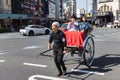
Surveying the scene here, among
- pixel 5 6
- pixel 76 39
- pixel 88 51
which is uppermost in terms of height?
pixel 5 6

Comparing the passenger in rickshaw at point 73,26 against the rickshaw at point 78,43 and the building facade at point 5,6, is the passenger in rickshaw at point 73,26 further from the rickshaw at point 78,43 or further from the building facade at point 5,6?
the building facade at point 5,6

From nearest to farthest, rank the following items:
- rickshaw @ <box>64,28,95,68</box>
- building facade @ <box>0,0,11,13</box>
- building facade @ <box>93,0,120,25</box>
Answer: rickshaw @ <box>64,28,95,68</box>
building facade @ <box>0,0,11,13</box>
building facade @ <box>93,0,120,25</box>

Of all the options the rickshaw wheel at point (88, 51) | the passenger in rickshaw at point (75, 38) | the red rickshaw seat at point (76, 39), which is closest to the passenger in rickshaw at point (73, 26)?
the passenger in rickshaw at point (75, 38)

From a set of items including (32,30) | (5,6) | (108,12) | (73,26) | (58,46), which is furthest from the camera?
(108,12)

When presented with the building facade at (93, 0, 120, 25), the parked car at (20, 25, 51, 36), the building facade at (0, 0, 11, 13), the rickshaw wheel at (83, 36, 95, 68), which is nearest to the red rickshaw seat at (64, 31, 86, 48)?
the rickshaw wheel at (83, 36, 95, 68)

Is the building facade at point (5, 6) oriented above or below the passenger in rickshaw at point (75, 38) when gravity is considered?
above

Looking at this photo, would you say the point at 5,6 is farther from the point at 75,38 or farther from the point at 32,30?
the point at 75,38

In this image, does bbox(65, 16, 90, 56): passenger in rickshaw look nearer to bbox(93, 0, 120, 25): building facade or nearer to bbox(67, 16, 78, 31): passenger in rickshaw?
bbox(67, 16, 78, 31): passenger in rickshaw

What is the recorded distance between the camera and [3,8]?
66.4 meters

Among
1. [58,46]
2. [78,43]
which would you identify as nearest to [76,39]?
[78,43]

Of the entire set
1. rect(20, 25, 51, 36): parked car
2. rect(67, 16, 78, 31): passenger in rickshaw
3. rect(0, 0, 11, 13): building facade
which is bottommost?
rect(20, 25, 51, 36): parked car

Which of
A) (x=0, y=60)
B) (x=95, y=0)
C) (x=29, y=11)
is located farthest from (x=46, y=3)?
(x=0, y=60)

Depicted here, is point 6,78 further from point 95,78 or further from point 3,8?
point 3,8

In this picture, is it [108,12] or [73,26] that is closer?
[73,26]
